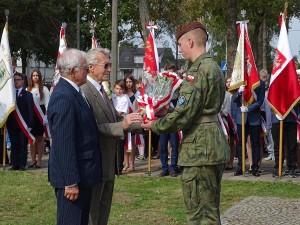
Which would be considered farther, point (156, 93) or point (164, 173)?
point (164, 173)

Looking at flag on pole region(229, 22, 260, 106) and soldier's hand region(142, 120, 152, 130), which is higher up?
flag on pole region(229, 22, 260, 106)

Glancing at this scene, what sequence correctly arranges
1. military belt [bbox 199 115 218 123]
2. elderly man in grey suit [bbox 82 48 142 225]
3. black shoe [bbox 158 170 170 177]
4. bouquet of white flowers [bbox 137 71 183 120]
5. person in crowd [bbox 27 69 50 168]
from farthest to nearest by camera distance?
person in crowd [bbox 27 69 50 168], black shoe [bbox 158 170 170 177], elderly man in grey suit [bbox 82 48 142 225], bouquet of white flowers [bbox 137 71 183 120], military belt [bbox 199 115 218 123]

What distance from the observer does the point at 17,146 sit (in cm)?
1454

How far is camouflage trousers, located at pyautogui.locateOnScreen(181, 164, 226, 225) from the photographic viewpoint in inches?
251

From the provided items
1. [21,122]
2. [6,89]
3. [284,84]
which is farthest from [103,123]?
[6,89]

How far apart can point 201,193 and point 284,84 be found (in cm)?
736

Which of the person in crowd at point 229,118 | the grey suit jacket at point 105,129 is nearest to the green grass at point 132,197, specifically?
the person in crowd at point 229,118

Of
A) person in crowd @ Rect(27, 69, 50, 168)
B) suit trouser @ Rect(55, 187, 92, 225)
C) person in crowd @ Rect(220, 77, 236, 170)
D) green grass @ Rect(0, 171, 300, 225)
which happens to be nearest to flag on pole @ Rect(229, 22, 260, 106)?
person in crowd @ Rect(220, 77, 236, 170)

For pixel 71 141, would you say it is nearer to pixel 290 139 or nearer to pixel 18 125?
pixel 290 139

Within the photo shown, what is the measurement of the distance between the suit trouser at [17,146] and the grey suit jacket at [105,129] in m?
7.84

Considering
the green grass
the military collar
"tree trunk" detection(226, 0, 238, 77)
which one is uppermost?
"tree trunk" detection(226, 0, 238, 77)

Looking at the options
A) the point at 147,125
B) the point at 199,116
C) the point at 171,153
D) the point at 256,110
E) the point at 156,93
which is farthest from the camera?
the point at 171,153

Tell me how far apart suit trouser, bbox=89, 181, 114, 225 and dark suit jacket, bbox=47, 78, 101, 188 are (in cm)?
78

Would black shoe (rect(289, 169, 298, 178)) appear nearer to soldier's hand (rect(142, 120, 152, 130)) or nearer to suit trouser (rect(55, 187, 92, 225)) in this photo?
soldier's hand (rect(142, 120, 152, 130))
